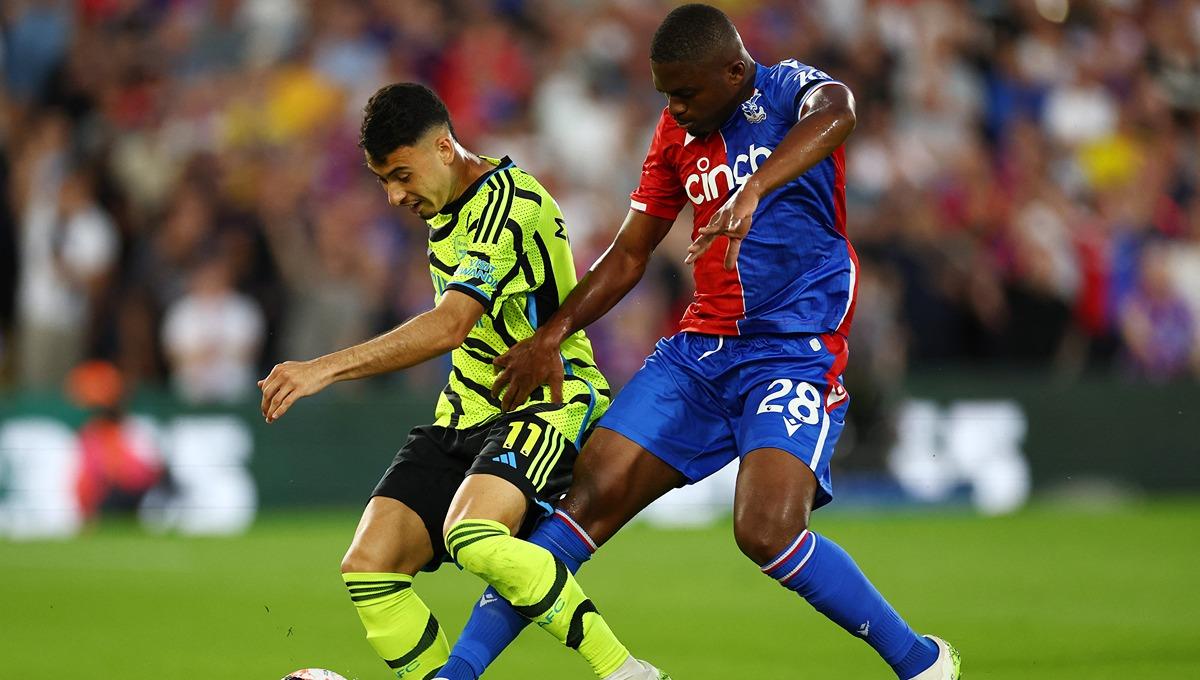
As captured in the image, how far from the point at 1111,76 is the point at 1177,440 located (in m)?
4.56

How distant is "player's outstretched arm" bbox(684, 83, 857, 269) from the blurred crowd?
342 inches

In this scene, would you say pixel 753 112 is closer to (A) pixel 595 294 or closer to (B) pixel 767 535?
(A) pixel 595 294

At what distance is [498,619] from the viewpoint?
611 centimetres

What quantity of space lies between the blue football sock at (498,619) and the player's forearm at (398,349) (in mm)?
850

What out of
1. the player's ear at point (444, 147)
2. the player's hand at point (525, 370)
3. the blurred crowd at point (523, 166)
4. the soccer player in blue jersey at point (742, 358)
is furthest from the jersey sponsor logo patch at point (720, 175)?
the blurred crowd at point (523, 166)

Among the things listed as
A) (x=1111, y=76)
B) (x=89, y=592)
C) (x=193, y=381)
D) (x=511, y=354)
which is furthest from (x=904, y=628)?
(x=1111, y=76)

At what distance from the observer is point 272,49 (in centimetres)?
1616

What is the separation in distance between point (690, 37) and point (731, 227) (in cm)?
92

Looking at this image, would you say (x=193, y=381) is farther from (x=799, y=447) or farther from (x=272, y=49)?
(x=799, y=447)

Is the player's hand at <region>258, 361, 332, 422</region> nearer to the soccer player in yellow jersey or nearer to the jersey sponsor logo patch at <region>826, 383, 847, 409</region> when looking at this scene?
the soccer player in yellow jersey

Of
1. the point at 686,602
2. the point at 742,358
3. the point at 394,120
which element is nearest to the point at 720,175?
the point at 742,358

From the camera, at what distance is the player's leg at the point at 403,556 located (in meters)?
5.96

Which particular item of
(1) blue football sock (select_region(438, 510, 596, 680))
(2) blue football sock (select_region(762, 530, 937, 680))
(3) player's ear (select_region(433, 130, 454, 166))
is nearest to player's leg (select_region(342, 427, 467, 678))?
(1) blue football sock (select_region(438, 510, 596, 680))

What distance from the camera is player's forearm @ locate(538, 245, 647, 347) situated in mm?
6352
